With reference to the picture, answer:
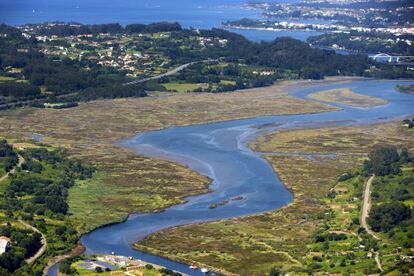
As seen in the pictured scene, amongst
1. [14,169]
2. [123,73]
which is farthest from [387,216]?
[123,73]

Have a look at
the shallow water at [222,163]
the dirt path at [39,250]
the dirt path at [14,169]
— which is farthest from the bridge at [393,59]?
the dirt path at [39,250]

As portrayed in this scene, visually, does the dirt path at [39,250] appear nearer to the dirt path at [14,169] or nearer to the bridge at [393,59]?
the dirt path at [14,169]

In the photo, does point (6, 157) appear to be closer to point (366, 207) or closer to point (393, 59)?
point (366, 207)

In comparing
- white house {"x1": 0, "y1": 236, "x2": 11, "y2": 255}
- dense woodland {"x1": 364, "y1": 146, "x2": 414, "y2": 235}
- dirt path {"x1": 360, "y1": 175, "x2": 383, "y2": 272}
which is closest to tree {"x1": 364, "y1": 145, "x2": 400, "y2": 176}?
dense woodland {"x1": 364, "y1": 146, "x2": 414, "y2": 235}

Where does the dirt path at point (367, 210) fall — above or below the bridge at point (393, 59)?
below

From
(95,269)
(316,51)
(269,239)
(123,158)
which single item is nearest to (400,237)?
(269,239)
